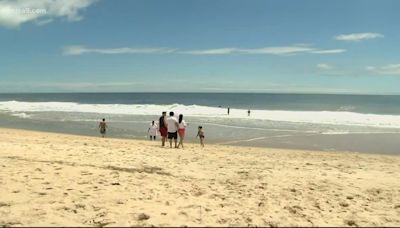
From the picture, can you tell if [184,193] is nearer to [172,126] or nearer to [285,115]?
[172,126]

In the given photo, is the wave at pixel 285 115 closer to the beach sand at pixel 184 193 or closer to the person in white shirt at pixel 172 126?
the person in white shirt at pixel 172 126

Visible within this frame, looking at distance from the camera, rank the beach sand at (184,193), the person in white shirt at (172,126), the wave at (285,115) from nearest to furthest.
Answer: the beach sand at (184,193) < the person in white shirt at (172,126) < the wave at (285,115)

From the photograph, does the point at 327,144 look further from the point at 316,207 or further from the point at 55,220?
the point at 55,220

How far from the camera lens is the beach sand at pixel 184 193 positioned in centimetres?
627

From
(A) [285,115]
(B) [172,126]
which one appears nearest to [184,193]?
(B) [172,126]

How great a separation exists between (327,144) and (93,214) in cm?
1745

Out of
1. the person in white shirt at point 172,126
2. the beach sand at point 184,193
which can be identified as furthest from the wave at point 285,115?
the beach sand at point 184,193

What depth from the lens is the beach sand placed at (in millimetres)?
6266

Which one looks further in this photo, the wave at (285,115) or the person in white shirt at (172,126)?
the wave at (285,115)

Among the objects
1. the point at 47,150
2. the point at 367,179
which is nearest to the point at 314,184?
the point at 367,179

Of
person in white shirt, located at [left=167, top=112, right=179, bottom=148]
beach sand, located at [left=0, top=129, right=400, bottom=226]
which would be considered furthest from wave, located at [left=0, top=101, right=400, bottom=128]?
beach sand, located at [left=0, top=129, right=400, bottom=226]

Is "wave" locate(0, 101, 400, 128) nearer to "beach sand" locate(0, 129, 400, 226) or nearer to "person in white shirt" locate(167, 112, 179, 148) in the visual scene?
"person in white shirt" locate(167, 112, 179, 148)

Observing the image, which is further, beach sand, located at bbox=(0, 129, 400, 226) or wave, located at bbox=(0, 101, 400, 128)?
wave, located at bbox=(0, 101, 400, 128)

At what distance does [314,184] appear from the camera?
8648 mm
